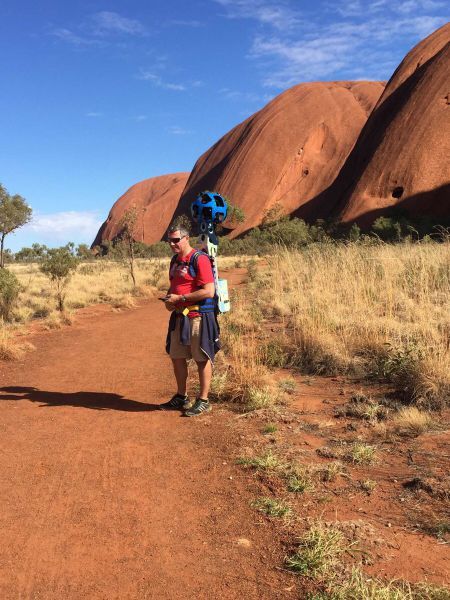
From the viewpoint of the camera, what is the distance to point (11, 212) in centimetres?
2444

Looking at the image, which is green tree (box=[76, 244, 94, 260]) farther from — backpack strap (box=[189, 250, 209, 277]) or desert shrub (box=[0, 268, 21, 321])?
backpack strap (box=[189, 250, 209, 277])

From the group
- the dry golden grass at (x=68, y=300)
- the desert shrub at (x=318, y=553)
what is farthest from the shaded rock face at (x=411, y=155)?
the desert shrub at (x=318, y=553)

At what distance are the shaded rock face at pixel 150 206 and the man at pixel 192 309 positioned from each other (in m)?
61.2

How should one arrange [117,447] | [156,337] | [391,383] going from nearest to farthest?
[117,447]
[391,383]
[156,337]

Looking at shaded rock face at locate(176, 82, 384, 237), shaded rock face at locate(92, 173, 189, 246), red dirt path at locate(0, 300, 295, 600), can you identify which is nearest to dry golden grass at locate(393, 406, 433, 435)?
red dirt path at locate(0, 300, 295, 600)

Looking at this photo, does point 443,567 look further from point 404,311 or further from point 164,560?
point 404,311

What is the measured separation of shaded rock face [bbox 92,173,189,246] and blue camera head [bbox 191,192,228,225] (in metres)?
60.9

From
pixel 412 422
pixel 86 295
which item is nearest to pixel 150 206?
→ pixel 86 295

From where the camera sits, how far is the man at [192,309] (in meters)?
4.12

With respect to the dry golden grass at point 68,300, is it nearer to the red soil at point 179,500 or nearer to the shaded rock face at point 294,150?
the red soil at point 179,500

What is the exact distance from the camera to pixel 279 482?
296 cm

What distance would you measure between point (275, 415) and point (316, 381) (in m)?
1.09

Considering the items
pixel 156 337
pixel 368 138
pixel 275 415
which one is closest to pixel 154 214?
pixel 368 138

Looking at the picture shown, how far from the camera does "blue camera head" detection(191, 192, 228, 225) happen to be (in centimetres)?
441
